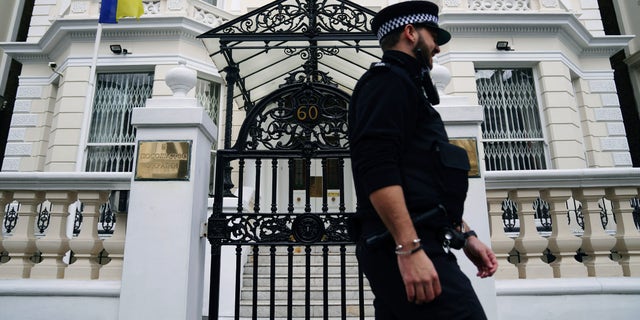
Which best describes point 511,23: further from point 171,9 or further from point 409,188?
point 409,188

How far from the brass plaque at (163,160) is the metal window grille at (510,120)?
22.8 feet

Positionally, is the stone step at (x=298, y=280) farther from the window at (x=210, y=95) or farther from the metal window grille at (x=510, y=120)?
the window at (x=210, y=95)

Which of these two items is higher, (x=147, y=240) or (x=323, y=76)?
(x=323, y=76)

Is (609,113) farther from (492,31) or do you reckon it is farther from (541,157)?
(492,31)

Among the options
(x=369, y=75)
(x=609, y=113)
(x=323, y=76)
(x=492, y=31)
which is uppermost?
(x=492, y=31)

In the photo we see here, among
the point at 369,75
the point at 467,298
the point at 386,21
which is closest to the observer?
the point at 467,298

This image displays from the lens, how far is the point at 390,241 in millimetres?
1636

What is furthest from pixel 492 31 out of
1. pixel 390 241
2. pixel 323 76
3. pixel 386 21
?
pixel 390 241

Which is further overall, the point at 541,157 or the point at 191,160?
the point at 541,157

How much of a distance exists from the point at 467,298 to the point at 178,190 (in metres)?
2.30

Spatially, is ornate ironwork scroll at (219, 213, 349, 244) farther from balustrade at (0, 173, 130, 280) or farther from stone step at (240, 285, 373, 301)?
stone step at (240, 285, 373, 301)

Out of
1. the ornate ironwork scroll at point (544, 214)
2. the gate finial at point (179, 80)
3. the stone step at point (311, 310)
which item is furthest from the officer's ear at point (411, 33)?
the stone step at point (311, 310)

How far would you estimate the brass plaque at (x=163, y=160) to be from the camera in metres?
3.09

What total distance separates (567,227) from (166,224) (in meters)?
3.31
